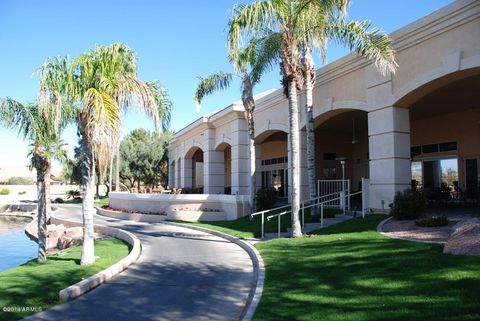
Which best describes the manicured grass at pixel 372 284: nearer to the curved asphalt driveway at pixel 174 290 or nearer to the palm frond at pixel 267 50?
the curved asphalt driveway at pixel 174 290

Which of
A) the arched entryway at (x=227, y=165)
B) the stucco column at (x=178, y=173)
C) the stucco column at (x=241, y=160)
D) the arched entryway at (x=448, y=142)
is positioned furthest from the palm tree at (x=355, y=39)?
the stucco column at (x=178, y=173)

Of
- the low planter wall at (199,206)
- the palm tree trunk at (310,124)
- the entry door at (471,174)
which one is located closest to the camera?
the palm tree trunk at (310,124)

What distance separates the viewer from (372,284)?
22.8 ft

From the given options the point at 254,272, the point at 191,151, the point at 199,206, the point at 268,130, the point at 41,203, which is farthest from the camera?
the point at 191,151

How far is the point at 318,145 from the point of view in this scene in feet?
90.5

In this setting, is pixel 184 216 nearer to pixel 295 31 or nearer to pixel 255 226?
pixel 255 226

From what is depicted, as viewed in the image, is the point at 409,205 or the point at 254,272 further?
the point at 409,205

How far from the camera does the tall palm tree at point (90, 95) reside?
10758mm

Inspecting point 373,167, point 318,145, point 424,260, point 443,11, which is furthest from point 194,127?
point 424,260

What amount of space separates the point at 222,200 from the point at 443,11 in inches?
549

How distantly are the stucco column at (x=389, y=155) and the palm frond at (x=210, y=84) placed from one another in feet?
25.8

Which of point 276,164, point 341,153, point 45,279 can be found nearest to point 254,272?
point 45,279

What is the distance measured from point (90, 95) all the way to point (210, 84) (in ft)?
32.8

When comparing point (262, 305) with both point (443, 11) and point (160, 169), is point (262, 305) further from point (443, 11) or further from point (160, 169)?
point (160, 169)
